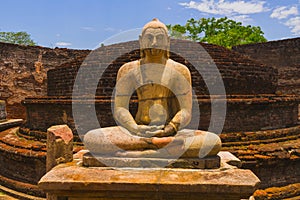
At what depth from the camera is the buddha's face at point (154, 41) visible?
301cm

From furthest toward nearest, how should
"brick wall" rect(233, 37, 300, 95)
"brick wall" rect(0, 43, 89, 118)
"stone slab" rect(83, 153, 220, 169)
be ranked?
"brick wall" rect(233, 37, 300, 95) → "brick wall" rect(0, 43, 89, 118) → "stone slab" rect(83, 153, 220, 169)

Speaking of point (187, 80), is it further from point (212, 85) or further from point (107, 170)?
point (212, 85)

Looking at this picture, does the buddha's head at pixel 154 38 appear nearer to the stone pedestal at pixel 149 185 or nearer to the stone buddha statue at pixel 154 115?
the stone buddha statue at pixel 154 115

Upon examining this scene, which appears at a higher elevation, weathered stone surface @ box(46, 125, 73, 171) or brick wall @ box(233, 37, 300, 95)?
brick wall @ box(233, 37, 300, 95)

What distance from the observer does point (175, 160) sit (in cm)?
275

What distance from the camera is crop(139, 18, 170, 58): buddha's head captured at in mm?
3008

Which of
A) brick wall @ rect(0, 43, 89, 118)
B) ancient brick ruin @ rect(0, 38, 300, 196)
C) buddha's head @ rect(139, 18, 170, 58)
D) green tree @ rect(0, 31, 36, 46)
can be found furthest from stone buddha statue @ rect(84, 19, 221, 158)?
green tree @ rect(0, 31, 36, 46)

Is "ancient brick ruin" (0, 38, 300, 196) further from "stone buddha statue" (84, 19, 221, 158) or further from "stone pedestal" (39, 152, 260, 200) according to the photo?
"stone pedestal" (39, 152, 260, 200)

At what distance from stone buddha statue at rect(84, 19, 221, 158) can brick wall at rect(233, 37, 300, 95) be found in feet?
43.3

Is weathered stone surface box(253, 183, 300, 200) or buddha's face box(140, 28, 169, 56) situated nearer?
buddha's face box(140, 28, 169, 56)

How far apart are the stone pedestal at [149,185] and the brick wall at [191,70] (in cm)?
495

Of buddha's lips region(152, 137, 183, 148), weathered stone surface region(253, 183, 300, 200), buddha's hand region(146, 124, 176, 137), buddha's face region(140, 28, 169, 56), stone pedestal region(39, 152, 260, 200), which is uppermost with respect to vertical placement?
buddha's face region(140, 28, 169, 56)

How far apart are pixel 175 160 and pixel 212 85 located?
16.4 feet

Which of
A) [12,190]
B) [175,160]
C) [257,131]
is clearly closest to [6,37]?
[12,190]
